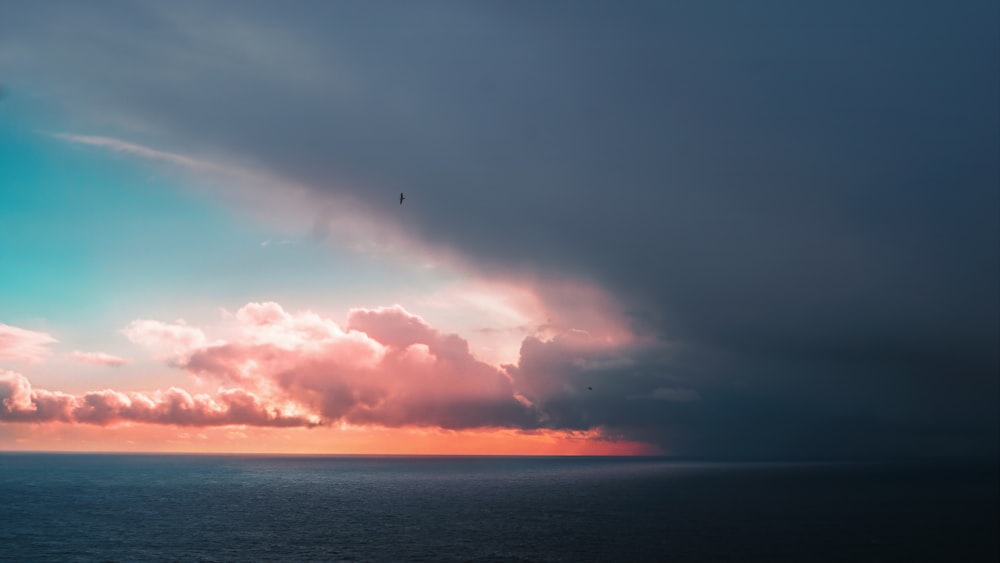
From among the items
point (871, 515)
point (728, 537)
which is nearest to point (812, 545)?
point (728, 537)

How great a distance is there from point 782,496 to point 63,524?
192830 mm

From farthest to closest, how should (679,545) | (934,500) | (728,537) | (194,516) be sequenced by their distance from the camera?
(934,500) < (194,516) < (728,537) < (679,545)

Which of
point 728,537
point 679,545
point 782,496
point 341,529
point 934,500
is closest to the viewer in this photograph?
point 679,545

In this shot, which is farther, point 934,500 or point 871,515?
point 934,500

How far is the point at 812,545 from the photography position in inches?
4040

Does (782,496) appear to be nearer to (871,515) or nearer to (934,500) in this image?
(934,500)

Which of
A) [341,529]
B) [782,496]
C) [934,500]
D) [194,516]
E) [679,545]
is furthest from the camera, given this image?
[782,496]

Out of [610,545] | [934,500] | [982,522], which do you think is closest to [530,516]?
[610,545]

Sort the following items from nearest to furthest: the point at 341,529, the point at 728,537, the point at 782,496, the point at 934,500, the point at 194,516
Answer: the point at 728,537 < the point at 341,529 < the point at 194,516 < the point at 934,500 < the point at 782,496

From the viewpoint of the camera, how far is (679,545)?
102500mm

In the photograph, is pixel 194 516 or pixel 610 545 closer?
pixel 610 545

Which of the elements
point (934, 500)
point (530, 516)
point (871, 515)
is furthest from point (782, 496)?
point (530, 516)

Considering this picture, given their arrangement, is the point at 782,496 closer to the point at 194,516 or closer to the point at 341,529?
the point at 341,529

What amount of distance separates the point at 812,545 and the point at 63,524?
14359 centimetres
